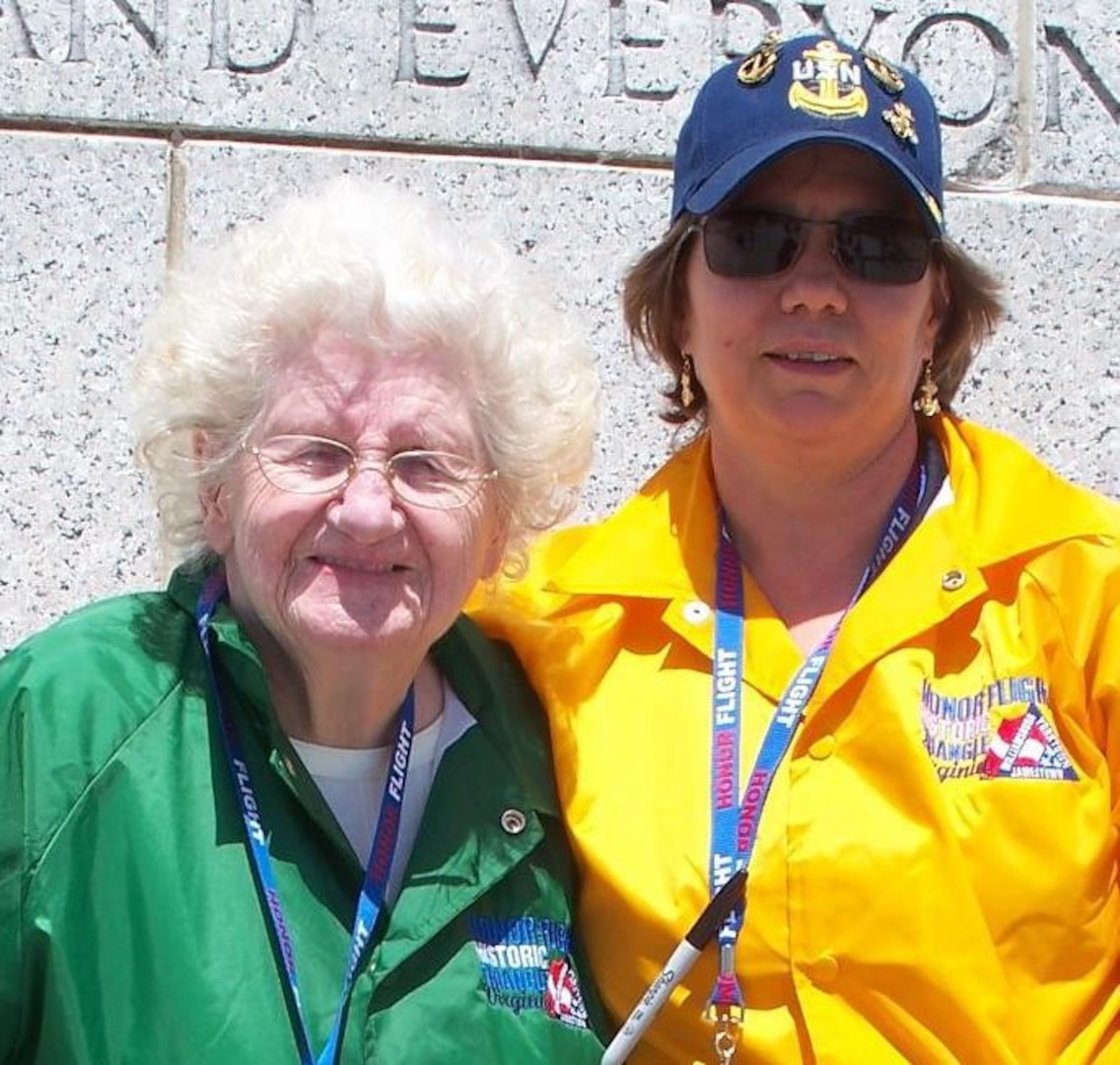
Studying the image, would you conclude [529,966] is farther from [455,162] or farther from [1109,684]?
[455,162]

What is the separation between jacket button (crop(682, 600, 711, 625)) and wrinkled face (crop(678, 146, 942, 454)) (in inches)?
9.1

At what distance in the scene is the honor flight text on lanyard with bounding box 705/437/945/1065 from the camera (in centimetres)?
212

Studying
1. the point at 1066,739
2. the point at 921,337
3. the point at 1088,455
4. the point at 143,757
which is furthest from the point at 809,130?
the point at 1088,455

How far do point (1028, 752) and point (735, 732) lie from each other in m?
0.34

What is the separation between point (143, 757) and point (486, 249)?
731 mm

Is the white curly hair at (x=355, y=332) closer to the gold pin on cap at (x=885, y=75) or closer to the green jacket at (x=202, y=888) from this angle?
the green jacket at (x=202, y=888)

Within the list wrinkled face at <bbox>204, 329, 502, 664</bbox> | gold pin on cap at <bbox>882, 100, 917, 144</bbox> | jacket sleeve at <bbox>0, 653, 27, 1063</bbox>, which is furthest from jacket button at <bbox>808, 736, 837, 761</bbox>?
jacket sleeve at <bbox>0, 653, 27, 1063</bbox>

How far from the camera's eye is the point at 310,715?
2133 millimetres

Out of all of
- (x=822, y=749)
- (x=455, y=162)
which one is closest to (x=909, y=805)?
(x=822, y=749)

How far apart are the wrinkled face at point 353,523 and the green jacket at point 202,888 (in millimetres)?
88

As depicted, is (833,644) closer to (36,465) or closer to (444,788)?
(444,788)

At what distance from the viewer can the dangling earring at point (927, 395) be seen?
8.17 ft

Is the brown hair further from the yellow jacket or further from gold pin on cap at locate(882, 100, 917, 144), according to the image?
the yellow jacket

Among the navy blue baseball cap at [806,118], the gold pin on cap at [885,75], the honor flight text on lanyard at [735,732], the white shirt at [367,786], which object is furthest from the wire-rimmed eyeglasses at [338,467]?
the gold pin on cap at [885,75]
